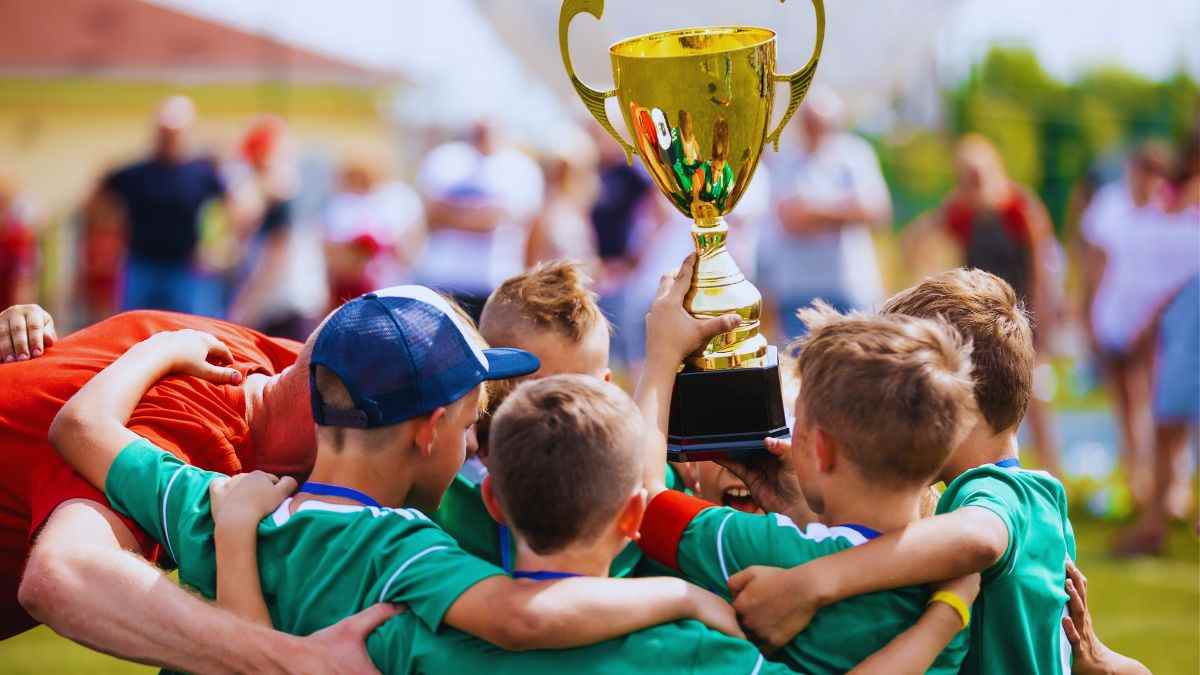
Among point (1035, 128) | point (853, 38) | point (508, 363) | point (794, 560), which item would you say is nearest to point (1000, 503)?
point (794, 560)

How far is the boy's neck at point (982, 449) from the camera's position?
8.16 ft

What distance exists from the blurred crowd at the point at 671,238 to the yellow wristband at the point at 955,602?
15.7 feet

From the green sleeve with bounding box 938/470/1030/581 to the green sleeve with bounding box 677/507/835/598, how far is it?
25 cm

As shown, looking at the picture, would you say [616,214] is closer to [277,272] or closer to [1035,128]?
[277,272]

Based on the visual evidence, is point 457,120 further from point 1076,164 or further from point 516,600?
point 516,600

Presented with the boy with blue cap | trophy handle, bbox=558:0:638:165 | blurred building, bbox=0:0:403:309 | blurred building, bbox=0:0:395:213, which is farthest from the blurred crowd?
blurred building, bbox=0:0:395:213

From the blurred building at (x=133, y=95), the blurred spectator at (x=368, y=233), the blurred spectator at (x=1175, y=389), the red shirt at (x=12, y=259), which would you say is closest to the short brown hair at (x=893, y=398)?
the blurred spectator at (x=1175, y=389)

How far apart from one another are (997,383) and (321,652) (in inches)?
49.1

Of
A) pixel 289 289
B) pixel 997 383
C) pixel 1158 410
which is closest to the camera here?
pixel 997 383

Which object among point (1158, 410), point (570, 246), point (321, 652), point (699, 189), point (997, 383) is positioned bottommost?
point (1158, 410)

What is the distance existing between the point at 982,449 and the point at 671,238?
608 centimetres

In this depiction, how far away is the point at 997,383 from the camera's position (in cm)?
247

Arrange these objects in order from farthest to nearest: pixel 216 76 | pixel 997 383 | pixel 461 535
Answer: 1. pixel 216 76
2. pixel 461 535
3. pixel 997 383

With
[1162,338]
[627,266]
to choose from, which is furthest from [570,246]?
[1162,338]
